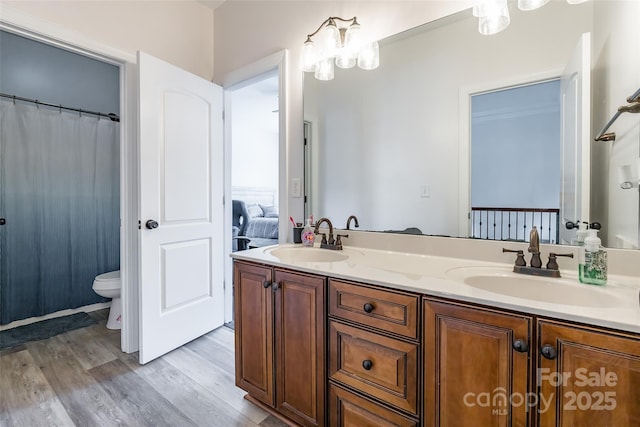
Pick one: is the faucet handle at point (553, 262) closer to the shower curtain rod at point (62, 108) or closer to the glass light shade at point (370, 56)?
the glass light shade at point (370, 56)

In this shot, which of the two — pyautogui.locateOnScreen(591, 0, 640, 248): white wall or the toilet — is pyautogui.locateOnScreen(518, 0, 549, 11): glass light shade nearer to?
pyautogui.locateOnScreen(591, 0, 640, 248): white wall

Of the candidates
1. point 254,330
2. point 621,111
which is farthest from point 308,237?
point 621,111

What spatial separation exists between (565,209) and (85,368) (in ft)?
9.17

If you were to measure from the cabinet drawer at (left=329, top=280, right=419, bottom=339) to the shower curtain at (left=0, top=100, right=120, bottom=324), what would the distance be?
2.83 m

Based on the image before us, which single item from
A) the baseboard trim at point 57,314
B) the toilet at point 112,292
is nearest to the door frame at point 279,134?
the toilet at point 112,292

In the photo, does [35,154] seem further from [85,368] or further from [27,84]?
[85,368]

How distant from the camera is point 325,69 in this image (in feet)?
5.98

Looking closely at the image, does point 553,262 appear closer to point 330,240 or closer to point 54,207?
point 330,240

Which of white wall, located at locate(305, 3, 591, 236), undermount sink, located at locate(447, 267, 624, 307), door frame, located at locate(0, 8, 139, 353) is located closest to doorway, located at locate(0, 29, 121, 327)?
door frame, located at locate(0, 8, 139, 353)

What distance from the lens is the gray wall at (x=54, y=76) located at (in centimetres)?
252

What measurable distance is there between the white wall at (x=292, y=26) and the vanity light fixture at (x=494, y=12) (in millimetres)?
150

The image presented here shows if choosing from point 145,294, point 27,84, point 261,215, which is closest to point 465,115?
point 145,294

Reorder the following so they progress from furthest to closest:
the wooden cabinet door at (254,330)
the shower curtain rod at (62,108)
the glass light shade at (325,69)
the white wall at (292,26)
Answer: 1. the shower curtain rod at (62,108)
2. the glass light shade at (325,69)
3. the white wall at (292,26)
4. the wooden cabinet door at (254,330)
